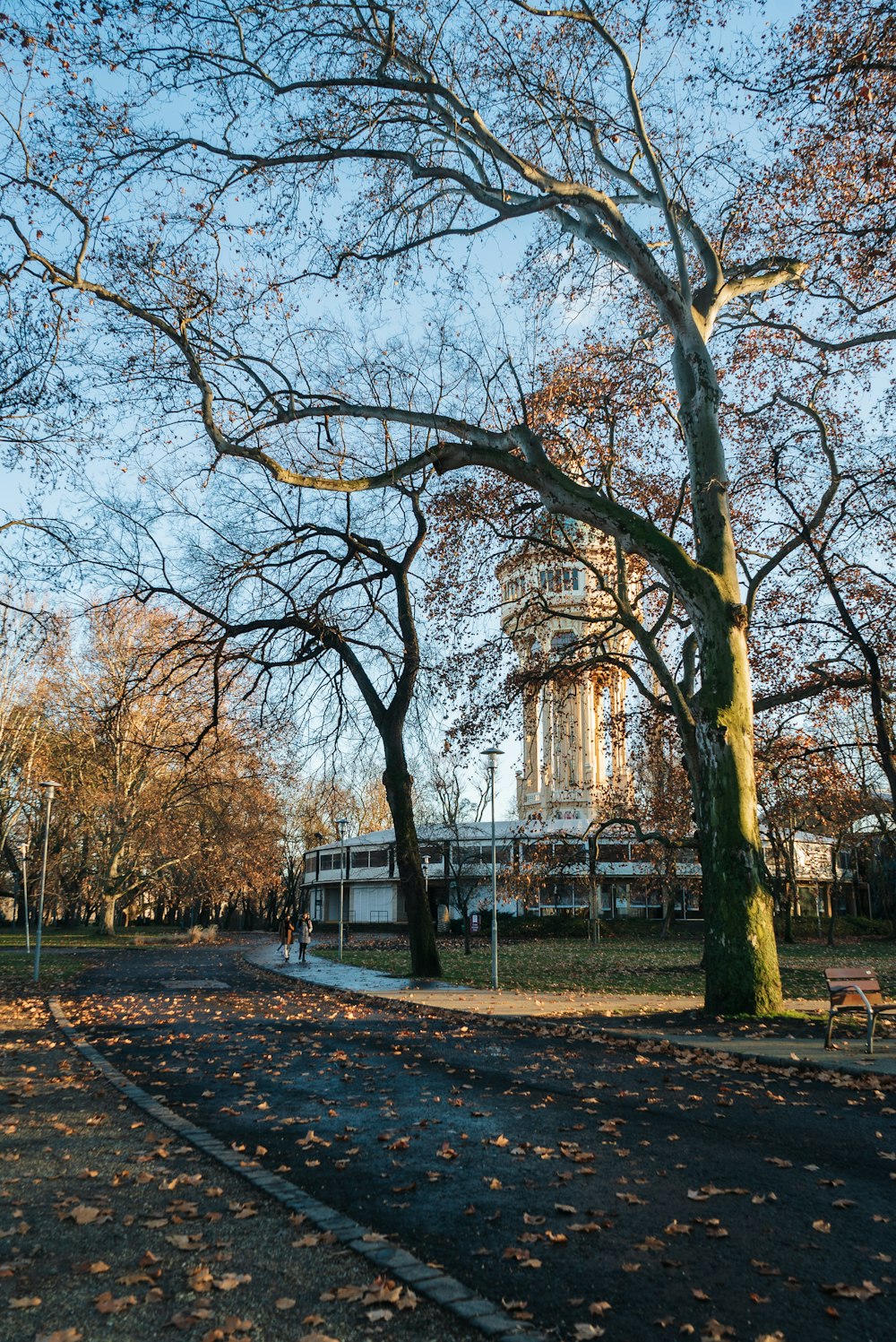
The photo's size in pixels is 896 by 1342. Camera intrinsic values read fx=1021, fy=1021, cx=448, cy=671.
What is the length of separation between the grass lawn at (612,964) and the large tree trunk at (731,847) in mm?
5536

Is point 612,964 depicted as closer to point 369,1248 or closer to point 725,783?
point 725,783

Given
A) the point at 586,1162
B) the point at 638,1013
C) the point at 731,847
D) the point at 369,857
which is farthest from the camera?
the point at 369,857

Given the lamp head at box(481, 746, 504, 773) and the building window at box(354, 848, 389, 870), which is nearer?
the lamp head at box(481, 746, 504, 773)

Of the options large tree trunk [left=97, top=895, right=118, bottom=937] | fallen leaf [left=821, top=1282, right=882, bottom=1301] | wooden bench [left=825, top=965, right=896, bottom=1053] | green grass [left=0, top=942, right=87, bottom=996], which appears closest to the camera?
fallen leaf [left=821, top=1282, right=882, bottom=1301]

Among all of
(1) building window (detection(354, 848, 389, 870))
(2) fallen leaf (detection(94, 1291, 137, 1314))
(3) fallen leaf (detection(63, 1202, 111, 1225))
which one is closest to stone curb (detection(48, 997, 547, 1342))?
(3) fallen leaf (detection(63, 1202, 111, 1225))

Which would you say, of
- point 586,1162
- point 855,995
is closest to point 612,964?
point 855,995

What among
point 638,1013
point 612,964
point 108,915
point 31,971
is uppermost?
point 108,915

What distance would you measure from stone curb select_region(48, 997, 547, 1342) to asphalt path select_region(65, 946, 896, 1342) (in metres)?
0.12

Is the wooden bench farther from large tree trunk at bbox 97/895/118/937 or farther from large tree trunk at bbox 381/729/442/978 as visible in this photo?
large tree trunk at bbox 97/895/118/937

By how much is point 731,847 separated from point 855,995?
3228 millimetres

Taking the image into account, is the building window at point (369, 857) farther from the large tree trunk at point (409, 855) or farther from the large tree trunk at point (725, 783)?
the large tree trunk at point (725, 783)

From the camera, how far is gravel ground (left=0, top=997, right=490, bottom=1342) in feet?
13.7

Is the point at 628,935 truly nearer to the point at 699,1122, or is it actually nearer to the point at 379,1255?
the point at 699,1122

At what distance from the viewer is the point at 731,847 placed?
14.7 metres
